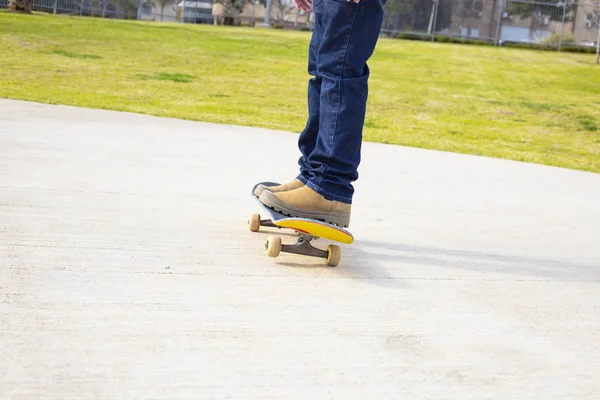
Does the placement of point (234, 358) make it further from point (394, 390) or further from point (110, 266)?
point (110, 266)

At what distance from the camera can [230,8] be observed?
40531mm

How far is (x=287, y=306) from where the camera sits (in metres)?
2.08

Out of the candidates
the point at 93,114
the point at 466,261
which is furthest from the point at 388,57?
the point at 466,261

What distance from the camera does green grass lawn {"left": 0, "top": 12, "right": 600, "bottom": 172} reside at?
7766 millimetres

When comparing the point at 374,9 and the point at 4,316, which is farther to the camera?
the point at 374,9

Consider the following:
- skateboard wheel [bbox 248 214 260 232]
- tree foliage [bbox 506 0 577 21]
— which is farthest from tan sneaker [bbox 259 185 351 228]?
tree foliage [bbox 506 0 577 21]

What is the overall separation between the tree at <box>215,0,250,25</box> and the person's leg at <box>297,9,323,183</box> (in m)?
38.5

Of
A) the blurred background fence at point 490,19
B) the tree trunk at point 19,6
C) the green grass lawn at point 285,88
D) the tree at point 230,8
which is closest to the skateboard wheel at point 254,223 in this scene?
the green grass lawn at point 285,88

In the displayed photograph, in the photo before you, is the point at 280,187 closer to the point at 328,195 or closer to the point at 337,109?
the point at 328,195

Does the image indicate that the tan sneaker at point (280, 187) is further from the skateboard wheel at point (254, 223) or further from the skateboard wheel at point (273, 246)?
the skateboard wheel at point (273, 246)

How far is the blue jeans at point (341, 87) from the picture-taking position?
8.53 feet

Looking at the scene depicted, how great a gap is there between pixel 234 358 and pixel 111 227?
3.87 feet

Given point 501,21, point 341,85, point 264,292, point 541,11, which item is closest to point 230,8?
point 501,21

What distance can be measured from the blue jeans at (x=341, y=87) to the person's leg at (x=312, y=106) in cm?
5
